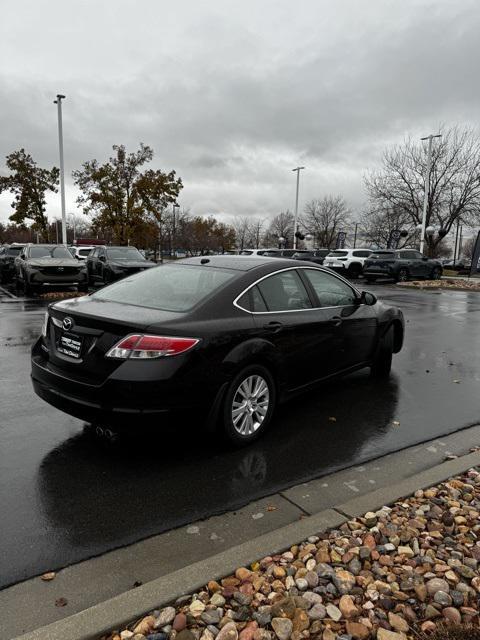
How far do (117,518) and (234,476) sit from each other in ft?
3.07

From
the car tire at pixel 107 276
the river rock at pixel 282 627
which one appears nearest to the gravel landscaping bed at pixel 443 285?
the car tire at pixel 107 276

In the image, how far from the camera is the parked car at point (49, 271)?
15711mm

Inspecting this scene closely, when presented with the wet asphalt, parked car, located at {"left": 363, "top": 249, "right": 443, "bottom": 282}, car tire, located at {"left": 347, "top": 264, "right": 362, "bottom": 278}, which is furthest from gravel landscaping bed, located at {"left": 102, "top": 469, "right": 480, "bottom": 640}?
car tire, located at {"left": 347, "top": 264, "right": 362, "bottom": 278}

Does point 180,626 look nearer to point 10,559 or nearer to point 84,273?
point 10,559

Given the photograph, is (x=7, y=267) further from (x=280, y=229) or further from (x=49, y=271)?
(x=280, y=229)

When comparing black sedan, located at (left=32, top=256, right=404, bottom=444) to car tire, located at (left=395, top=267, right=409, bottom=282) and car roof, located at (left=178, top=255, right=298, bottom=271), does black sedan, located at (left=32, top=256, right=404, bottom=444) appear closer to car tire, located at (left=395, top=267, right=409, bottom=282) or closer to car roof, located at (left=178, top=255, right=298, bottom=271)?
car roof, located at (left=178, top=255, right=298, bottom=271)

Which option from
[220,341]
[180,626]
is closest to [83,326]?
[220,341]

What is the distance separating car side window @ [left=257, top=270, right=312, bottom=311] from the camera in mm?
4508

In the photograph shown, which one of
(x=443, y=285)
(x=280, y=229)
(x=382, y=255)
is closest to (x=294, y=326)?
(x=443, y=285)

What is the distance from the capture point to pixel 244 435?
416 cm

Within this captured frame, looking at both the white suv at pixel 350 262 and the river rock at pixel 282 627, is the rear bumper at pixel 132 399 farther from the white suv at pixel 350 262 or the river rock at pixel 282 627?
the white suv at pixel 350 262

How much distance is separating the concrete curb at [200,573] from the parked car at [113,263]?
14.7m

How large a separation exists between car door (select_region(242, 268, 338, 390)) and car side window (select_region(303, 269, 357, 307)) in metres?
0.18

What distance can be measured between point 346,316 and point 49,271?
12.8 meters
